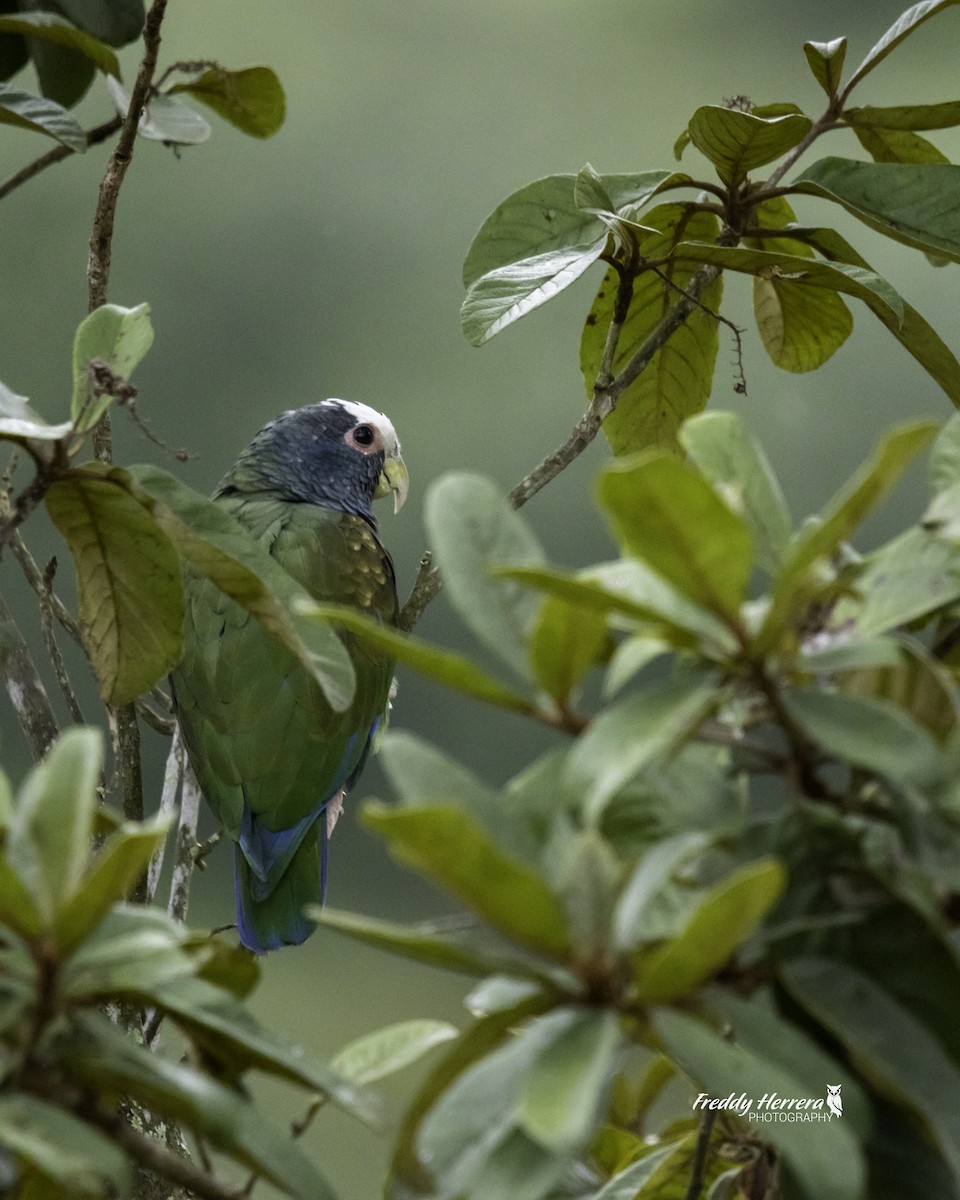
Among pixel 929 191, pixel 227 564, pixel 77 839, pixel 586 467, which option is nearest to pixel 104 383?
pixel 227 564

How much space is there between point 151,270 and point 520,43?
2.97 ft

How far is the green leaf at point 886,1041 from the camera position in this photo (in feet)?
1.04

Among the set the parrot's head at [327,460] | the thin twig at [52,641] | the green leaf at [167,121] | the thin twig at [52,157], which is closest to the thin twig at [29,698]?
the thin twig at [52,641]

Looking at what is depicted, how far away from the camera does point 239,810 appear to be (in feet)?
4.30

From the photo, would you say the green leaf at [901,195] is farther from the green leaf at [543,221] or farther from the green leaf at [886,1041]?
the green leaf at [886,1041]

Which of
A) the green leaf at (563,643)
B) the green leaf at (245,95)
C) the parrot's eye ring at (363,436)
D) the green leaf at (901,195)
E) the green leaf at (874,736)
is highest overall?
the green leaf at (901,195)

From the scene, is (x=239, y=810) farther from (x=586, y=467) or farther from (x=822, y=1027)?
(x=586, y=467)

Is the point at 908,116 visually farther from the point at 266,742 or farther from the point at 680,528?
the point at 266,742

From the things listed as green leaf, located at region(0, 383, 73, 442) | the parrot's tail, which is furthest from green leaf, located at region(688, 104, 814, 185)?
the parrot's tail

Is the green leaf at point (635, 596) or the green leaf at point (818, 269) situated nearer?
the green leaf at point (635, 596)

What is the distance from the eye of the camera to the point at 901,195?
2.66 feet

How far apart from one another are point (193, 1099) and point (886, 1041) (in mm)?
181

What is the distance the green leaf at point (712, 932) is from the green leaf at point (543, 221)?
64 cm

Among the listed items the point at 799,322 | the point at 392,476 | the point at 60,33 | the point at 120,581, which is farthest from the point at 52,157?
the point at 392,476
